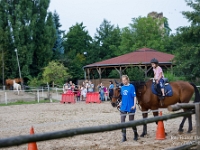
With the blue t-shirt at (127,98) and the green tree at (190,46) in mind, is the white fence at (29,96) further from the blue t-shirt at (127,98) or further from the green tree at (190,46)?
the blue t-shirt at (127,98)

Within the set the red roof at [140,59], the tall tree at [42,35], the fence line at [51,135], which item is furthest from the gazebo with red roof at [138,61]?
the fence line at [51,135]

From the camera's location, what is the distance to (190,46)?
26094mm

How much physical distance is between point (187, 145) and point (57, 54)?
57.7m

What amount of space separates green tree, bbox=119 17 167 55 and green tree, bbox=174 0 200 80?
33.2 metres

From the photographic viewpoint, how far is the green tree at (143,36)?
61.0 meters

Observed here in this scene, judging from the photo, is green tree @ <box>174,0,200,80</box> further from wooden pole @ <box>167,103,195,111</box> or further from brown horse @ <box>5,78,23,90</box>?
brown horse @ <box>5,78,23,90</box>

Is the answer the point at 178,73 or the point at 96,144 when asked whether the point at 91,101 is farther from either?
the point at 96,144

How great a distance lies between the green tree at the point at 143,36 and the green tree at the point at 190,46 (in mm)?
33219

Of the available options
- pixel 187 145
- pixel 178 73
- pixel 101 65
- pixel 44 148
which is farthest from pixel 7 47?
pixel 187 145

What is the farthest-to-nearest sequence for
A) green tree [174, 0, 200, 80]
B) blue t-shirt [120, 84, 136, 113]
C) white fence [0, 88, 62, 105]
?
white fence [0, 88, 62, 105]
green tree [174, 0, 200, 80]
blue t-shirt [120, 84, 136, 113]

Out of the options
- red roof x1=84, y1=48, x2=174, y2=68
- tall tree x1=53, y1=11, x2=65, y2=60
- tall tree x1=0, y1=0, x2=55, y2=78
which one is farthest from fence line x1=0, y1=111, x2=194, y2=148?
tall tree x1=53, y1=11, x2=65, y2=60

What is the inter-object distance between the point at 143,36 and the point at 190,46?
118 ft

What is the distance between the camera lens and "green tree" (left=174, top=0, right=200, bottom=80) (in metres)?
25.6

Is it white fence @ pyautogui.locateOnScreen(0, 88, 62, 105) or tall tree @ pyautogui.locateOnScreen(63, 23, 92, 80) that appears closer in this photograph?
white fence @ pyautogui.locateOnScreen(0, 88, 62, 105)
